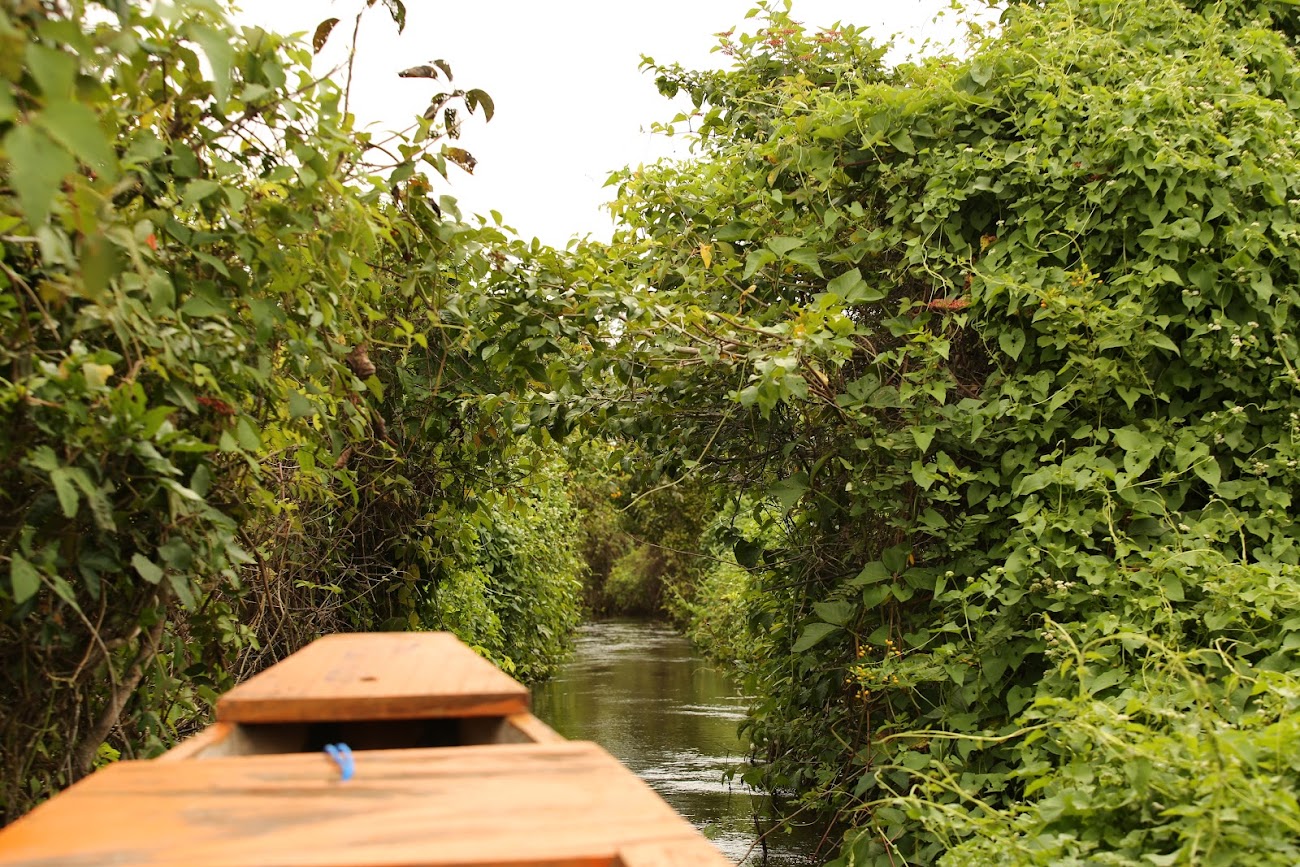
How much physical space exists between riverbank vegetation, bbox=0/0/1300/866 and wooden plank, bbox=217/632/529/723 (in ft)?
1.76

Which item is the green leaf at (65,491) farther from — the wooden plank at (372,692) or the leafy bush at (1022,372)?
the leafy bush at (1022,372)

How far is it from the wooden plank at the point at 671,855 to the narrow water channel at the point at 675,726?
3952 mm

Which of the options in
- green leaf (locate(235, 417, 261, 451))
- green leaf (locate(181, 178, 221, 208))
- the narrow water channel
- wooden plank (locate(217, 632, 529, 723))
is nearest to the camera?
wooden plank (locate(217, 632, 529, 723))

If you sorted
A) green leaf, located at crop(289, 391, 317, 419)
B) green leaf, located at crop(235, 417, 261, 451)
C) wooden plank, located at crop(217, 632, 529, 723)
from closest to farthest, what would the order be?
wooden plank, located at crop(217, 632, 529, 723)
green leaf, located at crop(235, 417, 261, 451)
green leaf, located at crop(289, 391, 317, 419)

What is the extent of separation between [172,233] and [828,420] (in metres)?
2.76

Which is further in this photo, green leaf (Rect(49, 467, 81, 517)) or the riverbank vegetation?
the riverbank vegetation

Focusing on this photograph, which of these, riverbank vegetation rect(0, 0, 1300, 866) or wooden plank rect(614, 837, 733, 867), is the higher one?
riverbank vegetation rect(0, 0, 1300, 866)

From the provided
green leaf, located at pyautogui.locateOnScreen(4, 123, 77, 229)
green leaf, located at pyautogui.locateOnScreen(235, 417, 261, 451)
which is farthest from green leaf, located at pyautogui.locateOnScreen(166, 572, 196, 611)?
green leaf, located at pyautogui.locateOnScreen(4, 123, 77, 229)

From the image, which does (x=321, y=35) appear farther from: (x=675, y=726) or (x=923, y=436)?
(x=675, y=726)

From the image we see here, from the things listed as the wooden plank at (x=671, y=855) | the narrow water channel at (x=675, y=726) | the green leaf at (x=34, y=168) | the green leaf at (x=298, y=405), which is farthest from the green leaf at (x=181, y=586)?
the narrow water channel at (x=675, y=726)

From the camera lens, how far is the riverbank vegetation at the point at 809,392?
7.50 ft

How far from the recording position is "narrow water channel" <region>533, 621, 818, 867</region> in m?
6.35

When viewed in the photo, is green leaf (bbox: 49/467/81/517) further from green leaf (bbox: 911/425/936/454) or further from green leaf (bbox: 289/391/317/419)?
green leaf (bbox: 911/425/936/454)

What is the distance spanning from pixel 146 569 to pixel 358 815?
4.09ft
